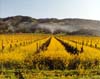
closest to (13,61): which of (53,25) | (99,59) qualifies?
(99,59)

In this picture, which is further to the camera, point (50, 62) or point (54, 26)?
point (54, 26)

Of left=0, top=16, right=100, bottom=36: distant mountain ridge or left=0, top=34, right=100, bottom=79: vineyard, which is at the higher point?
A: left=0, top=16, right=100, bottom=36: distant mountain ridge

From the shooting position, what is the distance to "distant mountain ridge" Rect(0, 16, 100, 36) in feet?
52.5

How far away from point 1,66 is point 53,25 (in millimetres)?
4919

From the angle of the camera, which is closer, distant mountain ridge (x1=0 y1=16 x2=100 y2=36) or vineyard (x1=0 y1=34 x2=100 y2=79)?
vineyard (x1=0 y1=34 x2=100 y2=79)

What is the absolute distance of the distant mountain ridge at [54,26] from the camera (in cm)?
1599

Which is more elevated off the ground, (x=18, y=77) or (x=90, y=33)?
(x=90, y=33)

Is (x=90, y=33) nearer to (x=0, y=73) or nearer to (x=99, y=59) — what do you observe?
(x=99, y=59)

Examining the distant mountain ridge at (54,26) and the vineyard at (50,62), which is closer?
the vineyard at (50,62)

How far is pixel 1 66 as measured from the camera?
14.6 metres

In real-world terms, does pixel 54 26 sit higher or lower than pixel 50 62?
higher

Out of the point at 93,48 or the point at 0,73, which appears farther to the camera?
the point at 93,48

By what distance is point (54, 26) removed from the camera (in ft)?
61.9

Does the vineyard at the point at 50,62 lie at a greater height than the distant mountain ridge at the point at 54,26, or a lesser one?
lesser
